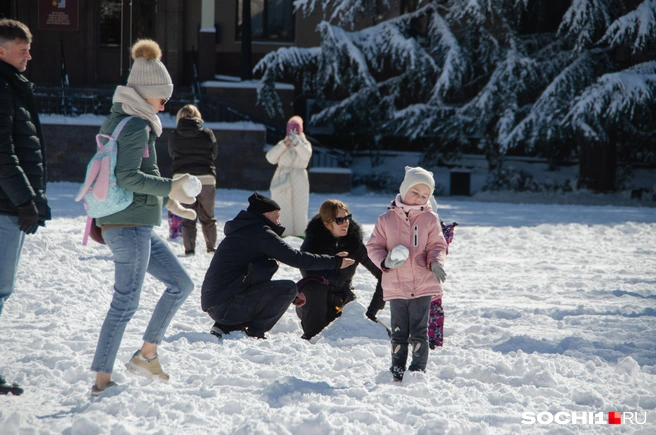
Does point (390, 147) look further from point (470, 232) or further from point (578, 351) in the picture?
point (578, 351)

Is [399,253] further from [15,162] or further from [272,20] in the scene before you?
[272,20]

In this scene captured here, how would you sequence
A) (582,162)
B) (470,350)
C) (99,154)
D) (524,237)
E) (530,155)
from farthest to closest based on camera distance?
(530,155), (582,162), (524,237), (470,350), (99,154)

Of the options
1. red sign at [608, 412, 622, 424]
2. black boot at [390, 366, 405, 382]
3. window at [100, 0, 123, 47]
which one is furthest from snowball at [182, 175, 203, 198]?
window at [100, 0, 123, 47]

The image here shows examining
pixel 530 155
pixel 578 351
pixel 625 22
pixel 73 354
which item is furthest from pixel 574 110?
pixel 73 354

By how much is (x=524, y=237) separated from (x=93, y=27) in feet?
47.5

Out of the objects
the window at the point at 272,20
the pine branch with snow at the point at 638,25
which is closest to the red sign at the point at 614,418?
the pine branch with snow at the point at 638,25

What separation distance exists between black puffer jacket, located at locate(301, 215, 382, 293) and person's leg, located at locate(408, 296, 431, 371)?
3.85ft

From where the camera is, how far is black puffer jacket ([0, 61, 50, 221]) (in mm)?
3826

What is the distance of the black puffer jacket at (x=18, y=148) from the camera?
3.83m

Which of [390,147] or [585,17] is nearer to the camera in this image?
[585,17]

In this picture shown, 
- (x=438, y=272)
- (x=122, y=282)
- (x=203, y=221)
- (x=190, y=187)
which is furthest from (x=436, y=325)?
(x=203, y=221)

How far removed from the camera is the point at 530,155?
20.3 meters

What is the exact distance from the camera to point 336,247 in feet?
19.2

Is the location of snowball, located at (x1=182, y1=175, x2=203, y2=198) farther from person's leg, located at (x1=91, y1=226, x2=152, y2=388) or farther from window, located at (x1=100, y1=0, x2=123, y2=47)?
window, located at (x1=100, y1=0, x2=123, y2=47)
